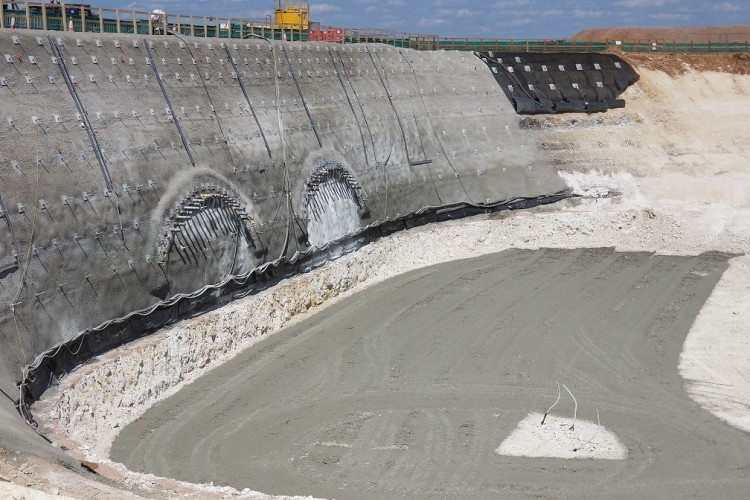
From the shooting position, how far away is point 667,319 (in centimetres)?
2625

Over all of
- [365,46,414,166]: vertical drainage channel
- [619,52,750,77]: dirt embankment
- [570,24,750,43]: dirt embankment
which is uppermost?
[570,24,750,43]: dirt embankment

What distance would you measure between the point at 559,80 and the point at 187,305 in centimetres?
2449

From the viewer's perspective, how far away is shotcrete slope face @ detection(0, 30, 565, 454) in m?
19.8

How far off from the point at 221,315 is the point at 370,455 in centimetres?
791

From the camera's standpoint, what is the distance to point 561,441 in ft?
59.4

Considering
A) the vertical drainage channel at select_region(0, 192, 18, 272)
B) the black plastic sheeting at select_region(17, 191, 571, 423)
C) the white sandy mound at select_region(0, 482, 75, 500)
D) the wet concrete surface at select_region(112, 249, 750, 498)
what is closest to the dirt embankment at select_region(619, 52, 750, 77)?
the black plastic sheeting at select_region(17, 191, 571, 423)

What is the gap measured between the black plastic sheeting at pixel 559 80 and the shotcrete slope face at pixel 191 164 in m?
3.25

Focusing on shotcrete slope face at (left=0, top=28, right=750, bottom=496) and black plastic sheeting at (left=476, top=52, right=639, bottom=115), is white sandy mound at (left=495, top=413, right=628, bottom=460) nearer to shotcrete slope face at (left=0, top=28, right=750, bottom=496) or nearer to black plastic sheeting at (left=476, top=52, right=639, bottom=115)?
shotcrete slope face at (left=0, top=28, right=750, bottom=496)

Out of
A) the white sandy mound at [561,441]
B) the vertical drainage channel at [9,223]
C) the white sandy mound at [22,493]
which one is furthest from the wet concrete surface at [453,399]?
the white sandy mound at [22,493]

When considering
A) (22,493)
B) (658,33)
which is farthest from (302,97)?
(658,33)

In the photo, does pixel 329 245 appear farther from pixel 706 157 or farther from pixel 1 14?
pixel 706 157

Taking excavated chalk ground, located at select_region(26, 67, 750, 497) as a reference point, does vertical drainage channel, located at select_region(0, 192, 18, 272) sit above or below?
above

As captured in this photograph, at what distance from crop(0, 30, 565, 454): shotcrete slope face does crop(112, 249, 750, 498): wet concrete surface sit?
3.00 meters

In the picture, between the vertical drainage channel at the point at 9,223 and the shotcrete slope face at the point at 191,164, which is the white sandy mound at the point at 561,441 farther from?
the vertical drainage channel at the point at 9,223
